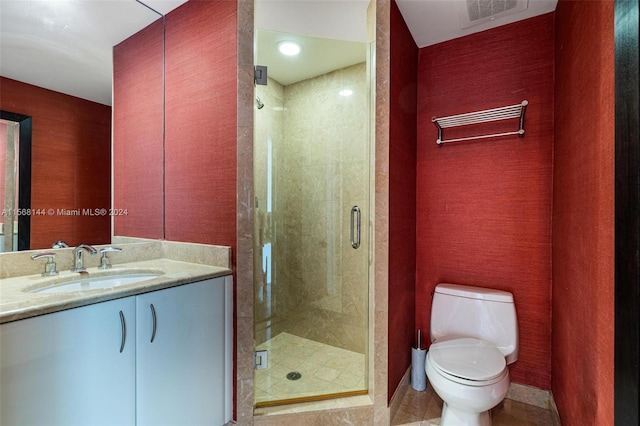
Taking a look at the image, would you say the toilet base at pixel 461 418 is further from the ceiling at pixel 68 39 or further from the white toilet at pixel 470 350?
the ceiling at pixel 68 39

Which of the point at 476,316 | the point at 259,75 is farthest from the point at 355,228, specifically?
the point at 259,75

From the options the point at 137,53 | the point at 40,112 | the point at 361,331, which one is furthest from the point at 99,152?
the point at 361,331

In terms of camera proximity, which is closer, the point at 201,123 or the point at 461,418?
the point at 461,418

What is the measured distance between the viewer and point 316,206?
2.49m

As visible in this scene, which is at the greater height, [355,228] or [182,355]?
[355,228]

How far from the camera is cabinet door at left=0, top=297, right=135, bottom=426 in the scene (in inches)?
34.6

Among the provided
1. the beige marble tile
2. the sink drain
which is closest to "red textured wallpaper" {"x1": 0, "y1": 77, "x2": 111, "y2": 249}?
the beige marble tile

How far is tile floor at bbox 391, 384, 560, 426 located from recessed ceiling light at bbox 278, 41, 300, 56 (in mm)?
2503

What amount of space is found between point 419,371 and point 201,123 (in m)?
2.10

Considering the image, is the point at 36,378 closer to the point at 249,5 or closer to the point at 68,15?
the point at 68,15

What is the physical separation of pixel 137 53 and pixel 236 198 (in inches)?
42.5

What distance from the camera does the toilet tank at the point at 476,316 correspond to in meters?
1.75

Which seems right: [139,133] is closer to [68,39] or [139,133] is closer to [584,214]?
[68,39]

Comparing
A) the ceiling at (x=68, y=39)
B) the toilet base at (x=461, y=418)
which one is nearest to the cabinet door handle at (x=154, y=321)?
the ceiling at (x=68, y=39)
